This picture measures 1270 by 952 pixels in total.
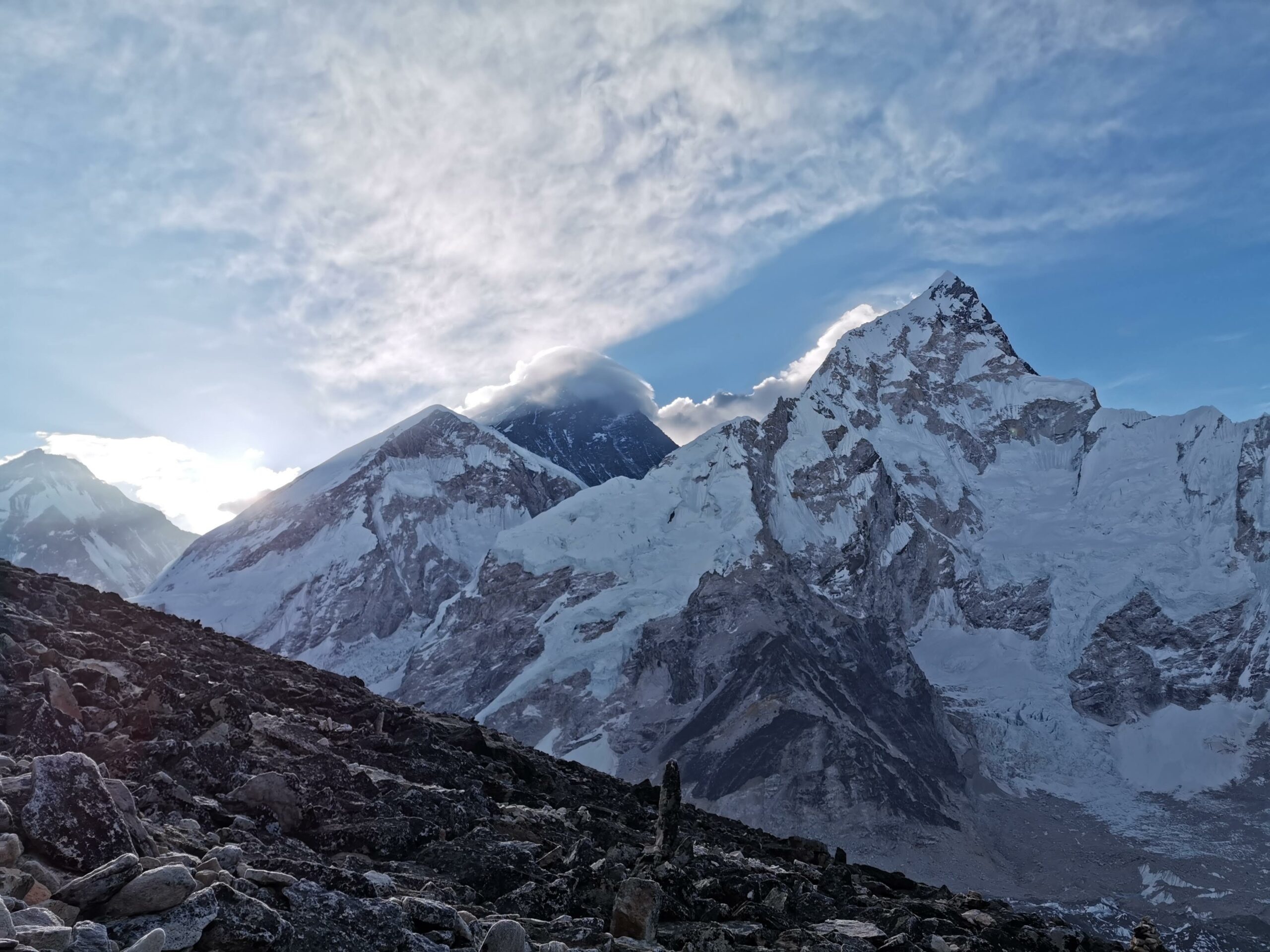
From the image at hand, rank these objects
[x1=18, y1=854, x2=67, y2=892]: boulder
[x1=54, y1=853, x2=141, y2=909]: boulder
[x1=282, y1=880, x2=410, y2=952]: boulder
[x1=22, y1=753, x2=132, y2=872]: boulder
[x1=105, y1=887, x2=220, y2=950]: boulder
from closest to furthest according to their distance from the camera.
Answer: [x1=105, y1=887, x2=220, y2=950]: boulder < [x1=54, y1=853, x2=141, y2=909]: boulder < [x1=18, y1=854, x2=67, y2=892]: boulder < [x1=282, y1=880, x2=410, y2=952]: boulder < [x1=22, y1=753, x2=132, y2=872]: boulder

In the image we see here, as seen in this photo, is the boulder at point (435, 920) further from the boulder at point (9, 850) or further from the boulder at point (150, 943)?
the boulder at point (9, 850)

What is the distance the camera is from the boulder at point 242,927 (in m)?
9.88

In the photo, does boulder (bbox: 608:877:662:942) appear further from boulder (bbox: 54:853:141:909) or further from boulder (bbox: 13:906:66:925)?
boulder (bbox: 13:906:66:925)

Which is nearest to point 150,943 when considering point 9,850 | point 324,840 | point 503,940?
point 9,850

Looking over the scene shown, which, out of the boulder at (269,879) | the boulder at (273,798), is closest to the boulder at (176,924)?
the boulder at (269,879)

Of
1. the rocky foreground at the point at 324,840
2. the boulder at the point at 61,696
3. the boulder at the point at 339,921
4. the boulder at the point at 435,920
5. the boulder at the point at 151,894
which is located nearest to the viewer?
the boulder at the point at 151,894

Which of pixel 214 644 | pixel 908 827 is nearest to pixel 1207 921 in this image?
pixel 908 827

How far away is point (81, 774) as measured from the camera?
12.2m

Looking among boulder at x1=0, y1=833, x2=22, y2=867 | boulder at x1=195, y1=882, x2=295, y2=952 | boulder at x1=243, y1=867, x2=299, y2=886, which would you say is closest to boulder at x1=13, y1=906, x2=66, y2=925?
→ boulder at x1=195, y1=882, x2=295, y2=952

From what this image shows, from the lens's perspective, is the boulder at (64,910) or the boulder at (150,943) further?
the boulder at (64,910)

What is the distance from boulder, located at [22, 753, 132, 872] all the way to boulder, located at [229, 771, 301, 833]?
19.8ft

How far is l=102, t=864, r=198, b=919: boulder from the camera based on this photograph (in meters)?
9.70

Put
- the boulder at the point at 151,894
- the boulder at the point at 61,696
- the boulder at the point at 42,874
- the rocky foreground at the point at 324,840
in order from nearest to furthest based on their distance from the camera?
1. the boulder at the point at 151,894
2. the boulder at the point at 42,874
3. the rocky foreground at the point at 324,840
4. the boulder at the point at 61,696

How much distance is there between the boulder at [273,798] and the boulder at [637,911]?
6.23 m
